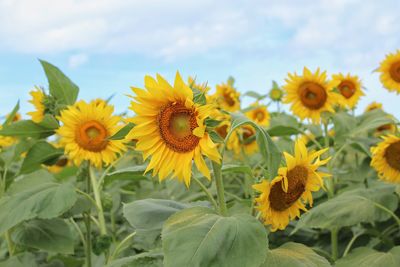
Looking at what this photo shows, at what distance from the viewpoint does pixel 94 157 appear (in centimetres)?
288

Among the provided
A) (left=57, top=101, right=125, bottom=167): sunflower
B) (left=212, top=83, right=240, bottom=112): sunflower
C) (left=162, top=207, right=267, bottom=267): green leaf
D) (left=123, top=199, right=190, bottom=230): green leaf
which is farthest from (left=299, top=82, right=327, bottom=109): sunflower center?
(left=162, top=207, right=267, bottom=267): green leaf

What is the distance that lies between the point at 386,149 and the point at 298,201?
111 centimetres

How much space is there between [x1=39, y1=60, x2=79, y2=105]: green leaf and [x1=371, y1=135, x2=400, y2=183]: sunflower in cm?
145

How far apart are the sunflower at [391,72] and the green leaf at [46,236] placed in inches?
118

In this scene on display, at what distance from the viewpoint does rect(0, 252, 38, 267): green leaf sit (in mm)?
2515

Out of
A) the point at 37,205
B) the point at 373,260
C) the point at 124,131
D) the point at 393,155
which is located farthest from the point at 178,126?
the point at 393,155

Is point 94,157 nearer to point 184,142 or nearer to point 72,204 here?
point 72,204

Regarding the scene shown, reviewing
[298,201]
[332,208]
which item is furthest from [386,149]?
[298,201]

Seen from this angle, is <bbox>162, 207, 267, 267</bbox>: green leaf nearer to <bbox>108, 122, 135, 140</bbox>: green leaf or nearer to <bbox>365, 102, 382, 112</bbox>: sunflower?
<bbox>108, 122, 135, 140</bbox>: green leaf

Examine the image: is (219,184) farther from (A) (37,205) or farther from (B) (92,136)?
(B) (92,136)

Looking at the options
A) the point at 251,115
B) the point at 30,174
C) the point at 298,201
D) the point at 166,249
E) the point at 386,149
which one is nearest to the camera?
the point at 166,249

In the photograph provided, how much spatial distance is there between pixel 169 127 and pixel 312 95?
2.14 metres

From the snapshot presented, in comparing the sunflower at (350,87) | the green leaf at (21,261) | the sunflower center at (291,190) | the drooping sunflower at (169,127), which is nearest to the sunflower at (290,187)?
the sunflower center at (291,190)

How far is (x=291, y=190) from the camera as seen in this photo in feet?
6.62
